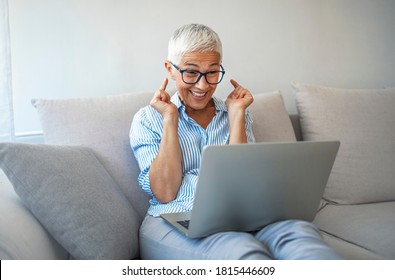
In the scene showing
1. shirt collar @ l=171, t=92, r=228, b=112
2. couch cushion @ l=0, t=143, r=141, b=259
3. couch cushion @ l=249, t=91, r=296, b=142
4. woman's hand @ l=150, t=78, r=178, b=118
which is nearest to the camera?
couch cushion @ l=0, t=143, r=141, b=259

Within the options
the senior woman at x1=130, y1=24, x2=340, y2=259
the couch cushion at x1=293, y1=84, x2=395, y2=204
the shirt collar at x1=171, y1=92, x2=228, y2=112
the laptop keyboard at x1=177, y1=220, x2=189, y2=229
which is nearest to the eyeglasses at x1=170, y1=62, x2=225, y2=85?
the senior woman at x1=130, y1=24, x2=340, y2=259

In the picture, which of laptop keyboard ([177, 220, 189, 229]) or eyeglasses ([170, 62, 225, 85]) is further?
eyeglasses ([170, 62, 225, 85])

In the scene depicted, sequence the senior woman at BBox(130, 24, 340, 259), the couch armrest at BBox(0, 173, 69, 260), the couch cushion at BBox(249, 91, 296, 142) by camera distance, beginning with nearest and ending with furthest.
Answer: the couch armrest at BBox(0, 173, 69, 260), the senior woman at BBox(130, 24, 340, 259), the couch cushion at BBox(249, 91, 296, 142)

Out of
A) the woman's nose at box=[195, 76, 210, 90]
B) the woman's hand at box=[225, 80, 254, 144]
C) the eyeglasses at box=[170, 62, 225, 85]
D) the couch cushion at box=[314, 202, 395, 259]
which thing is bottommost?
the couch cushion at box=[314, 202, 395, 259]

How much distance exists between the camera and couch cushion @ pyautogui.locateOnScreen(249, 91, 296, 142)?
83.0 inches

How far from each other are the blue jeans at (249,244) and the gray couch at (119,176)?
14 cm

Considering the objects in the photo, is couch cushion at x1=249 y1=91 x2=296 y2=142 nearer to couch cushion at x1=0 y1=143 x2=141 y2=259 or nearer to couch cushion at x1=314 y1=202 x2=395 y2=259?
couch cushion at x1=314 y1=202 x2=395 y2=259

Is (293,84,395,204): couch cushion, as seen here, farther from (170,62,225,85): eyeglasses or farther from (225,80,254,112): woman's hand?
(170,62,225,85): eyeglasses

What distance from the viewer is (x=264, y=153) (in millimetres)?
1208

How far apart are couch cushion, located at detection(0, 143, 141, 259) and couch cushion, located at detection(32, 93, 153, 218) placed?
0.93 ft

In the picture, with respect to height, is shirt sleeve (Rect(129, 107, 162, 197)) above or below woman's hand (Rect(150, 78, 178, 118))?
below

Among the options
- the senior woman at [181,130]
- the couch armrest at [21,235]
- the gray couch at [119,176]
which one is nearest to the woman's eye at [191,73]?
the senior woman at [181,130]

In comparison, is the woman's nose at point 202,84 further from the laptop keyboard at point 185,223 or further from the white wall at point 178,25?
the white wall at point 178,25
